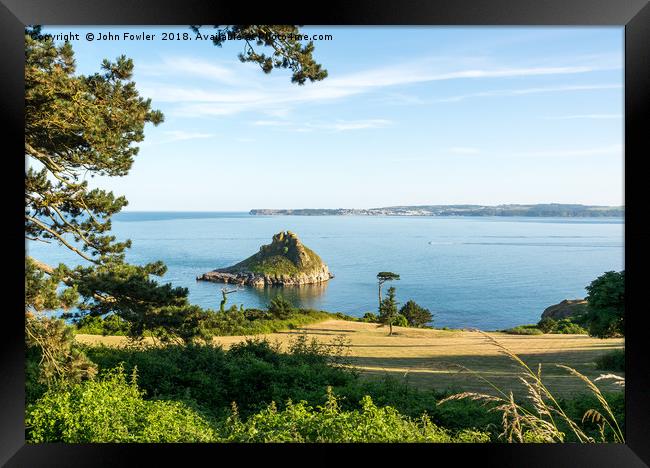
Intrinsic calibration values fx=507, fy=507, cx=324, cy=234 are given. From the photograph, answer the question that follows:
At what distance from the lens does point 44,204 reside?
4.61m

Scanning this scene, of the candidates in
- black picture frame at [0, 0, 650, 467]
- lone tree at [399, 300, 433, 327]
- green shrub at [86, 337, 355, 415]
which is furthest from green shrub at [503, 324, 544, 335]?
black picture frame at [0, 0, 650, 467]

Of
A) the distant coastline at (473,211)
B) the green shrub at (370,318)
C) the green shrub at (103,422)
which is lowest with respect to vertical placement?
the green shrub at (370,318)

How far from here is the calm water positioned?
799cm

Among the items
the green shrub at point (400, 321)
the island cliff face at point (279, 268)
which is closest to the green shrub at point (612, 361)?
the green shrub at point (400, 321)

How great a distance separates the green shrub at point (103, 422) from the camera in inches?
117

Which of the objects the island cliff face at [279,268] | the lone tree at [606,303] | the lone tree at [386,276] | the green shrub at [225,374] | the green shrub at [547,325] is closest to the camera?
the green shrub at [225,374]

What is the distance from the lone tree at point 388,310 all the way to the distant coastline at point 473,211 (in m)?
1.31

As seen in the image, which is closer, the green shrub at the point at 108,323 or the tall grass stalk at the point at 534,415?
the tall grass stalk at the point at 534,415

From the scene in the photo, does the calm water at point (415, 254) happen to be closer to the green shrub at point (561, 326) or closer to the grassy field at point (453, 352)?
the green shrub at point (561, 326)

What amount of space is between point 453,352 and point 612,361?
2174mm

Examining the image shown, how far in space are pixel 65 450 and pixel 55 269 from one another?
1.91 meters

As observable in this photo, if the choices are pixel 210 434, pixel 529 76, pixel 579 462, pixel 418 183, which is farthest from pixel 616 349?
pixel 210 434

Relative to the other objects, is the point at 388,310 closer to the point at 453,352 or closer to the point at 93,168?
the point at 453,352

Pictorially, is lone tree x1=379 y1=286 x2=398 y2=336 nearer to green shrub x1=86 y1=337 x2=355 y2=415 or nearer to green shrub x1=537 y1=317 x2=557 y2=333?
green shrub x1=86 y1=337 x2=355 y2=415
